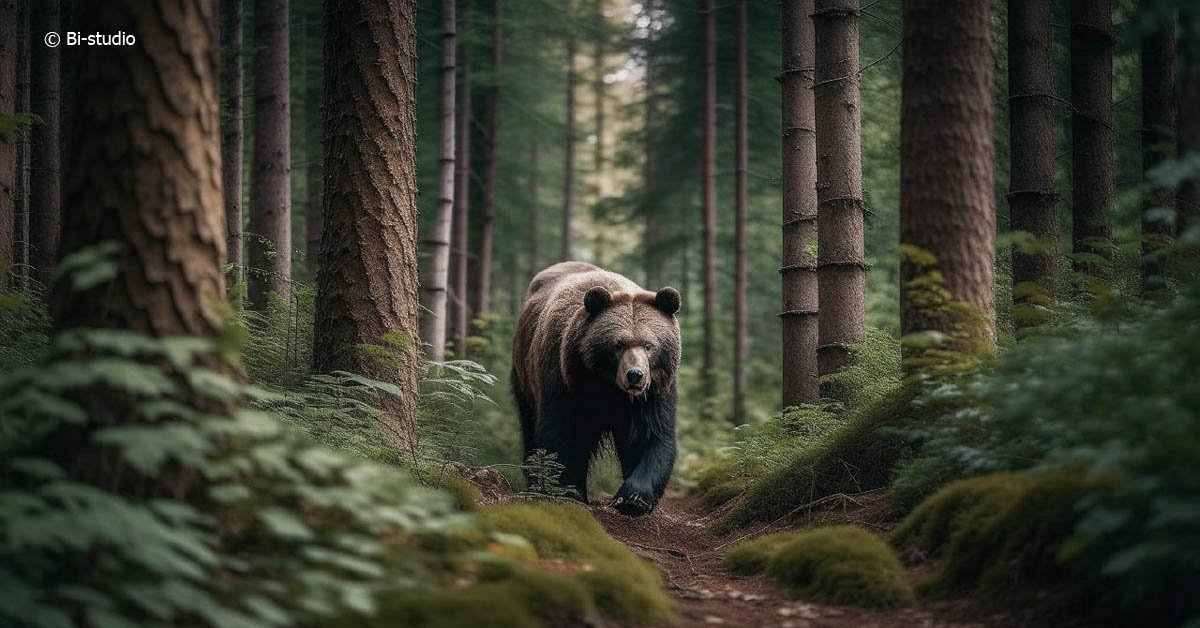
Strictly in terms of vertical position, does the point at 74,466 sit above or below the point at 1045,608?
above

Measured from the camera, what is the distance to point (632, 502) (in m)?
8.56

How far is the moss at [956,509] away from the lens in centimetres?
464

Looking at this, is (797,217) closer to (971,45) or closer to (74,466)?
(971,45)

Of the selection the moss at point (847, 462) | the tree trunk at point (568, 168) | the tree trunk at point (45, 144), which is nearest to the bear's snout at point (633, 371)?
the moss at point (847, 462)

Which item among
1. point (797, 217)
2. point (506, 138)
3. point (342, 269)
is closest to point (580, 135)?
point (506, 138)

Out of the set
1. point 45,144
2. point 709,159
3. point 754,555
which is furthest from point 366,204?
point 709,159

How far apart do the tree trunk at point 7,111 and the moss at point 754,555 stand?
8.39m

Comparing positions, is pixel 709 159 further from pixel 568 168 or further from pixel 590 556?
pixel 590 556

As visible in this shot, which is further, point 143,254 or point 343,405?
point 343,405

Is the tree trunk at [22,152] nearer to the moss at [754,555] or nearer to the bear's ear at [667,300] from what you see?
the bear's ear at [667,300]

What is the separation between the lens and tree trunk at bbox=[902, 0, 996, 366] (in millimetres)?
5949

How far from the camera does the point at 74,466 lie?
11.4 ft

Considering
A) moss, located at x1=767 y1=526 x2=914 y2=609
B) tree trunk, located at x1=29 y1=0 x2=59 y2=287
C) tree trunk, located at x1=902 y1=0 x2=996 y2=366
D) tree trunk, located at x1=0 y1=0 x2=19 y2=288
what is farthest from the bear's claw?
tree trunk, located at x1=29 y1=0 x2=59 y2=287

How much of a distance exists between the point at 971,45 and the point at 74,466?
5.68 meters
